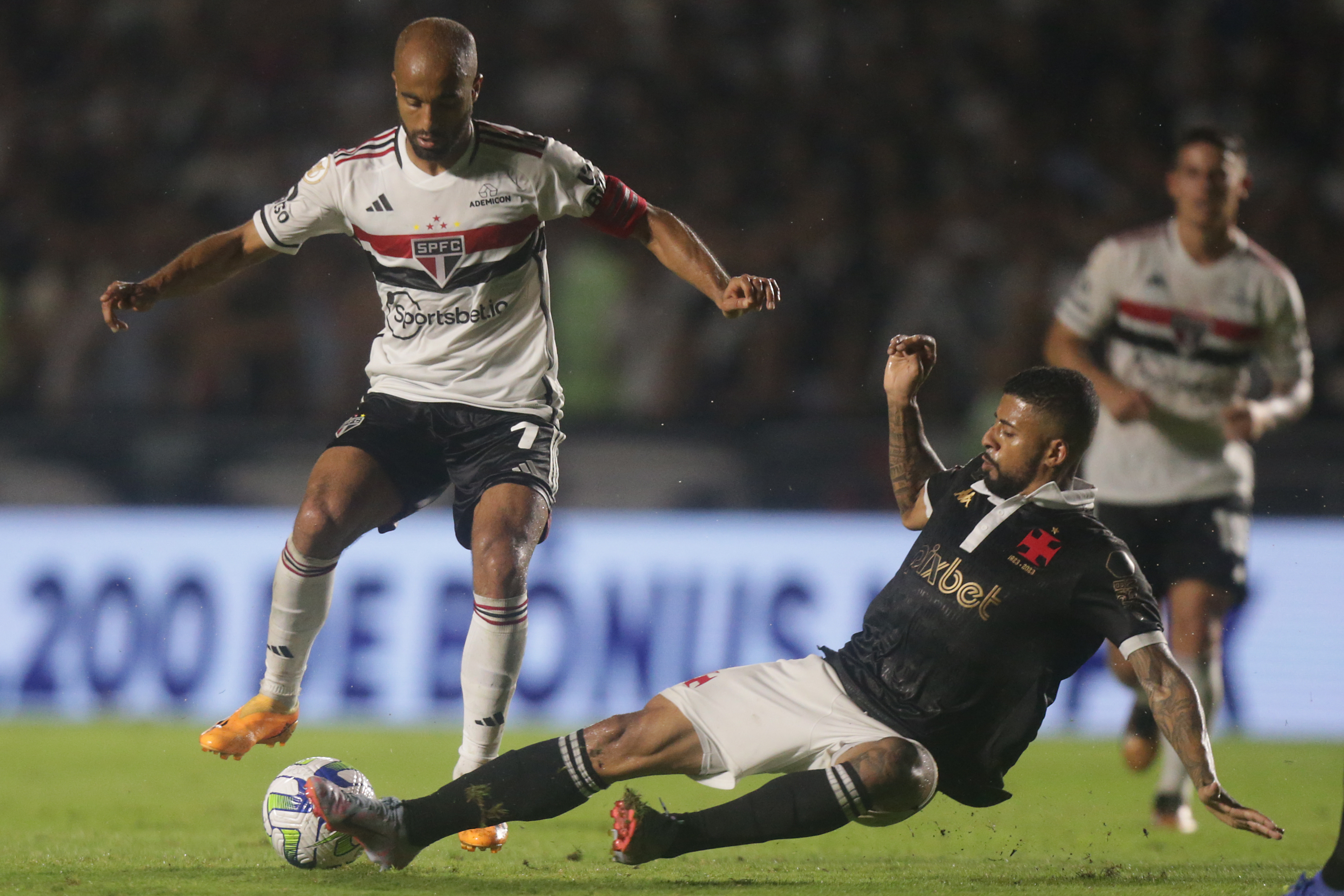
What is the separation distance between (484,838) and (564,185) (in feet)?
6.92

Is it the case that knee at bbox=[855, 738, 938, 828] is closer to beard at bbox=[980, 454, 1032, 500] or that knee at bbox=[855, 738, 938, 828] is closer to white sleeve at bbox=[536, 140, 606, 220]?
beard at bbox=[980, 454, 1032, 500]

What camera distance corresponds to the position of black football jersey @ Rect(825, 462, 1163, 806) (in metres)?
3.99

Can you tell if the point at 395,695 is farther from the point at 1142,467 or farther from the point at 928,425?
the point at 1142,467

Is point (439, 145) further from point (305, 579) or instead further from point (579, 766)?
point (579, 766)

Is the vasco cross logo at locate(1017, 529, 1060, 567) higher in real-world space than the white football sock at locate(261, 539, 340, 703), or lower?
higher

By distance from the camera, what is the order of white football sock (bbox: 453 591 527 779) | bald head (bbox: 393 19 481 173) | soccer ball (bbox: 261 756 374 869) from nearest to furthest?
soccer ball (bbox: 261 756 374 869)
bald head (bbox: 393 19 481 173)
white football sock (bbox: 453 591 527 779)

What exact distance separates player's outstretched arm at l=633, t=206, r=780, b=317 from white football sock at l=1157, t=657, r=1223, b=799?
2415 mm

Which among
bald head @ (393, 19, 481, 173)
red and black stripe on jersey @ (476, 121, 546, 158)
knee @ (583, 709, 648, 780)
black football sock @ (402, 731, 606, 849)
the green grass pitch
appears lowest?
the green grass pitch

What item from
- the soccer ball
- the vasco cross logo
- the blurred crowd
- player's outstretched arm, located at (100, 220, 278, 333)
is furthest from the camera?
the blurred crowd

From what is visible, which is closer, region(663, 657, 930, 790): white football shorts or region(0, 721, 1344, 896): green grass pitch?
region(663, 657, 930, 790): white football shorts

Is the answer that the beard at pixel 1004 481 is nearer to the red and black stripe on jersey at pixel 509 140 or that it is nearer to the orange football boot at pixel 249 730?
the red and black stripe on jersey at pixel 509 140

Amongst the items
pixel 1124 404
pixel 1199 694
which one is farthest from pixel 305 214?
pixel 1199 694

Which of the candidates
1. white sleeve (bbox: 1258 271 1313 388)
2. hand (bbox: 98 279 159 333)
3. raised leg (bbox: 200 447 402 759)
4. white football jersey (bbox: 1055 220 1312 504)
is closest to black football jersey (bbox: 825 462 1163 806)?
raised leg (bbox: 200 447 402 759)

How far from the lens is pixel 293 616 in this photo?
506 cm
